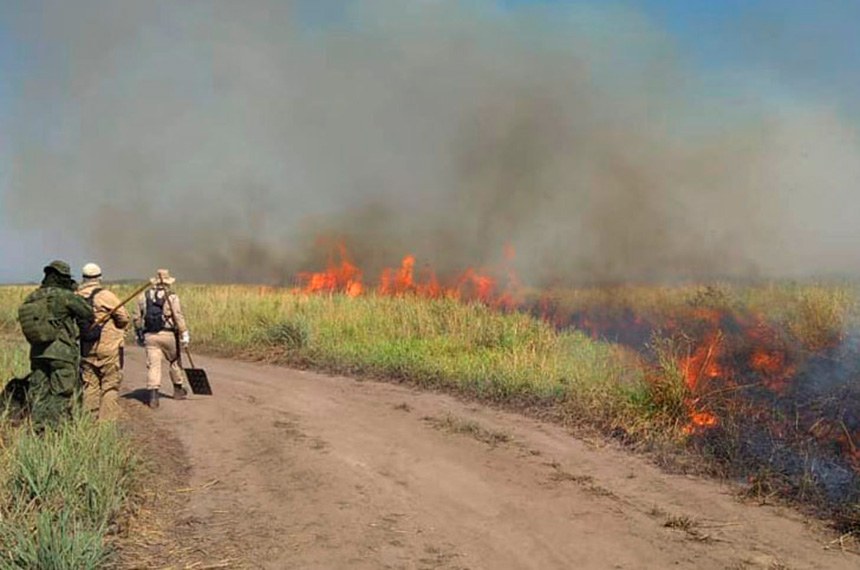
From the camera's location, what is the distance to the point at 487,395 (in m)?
9.91

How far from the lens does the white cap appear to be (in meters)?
8.23

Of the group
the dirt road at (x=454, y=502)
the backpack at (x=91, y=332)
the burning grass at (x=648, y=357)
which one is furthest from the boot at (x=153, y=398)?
the burning grass at (x=648, y=357)

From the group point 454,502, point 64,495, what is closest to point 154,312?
point 64,495

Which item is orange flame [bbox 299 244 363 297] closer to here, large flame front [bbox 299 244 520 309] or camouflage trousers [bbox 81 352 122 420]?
large flame front [bbox 299 244 520 309]

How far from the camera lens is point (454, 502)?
5.64 meters

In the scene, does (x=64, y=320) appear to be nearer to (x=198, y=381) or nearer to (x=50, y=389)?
(x=50, y=389)

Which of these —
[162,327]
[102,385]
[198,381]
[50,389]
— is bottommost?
[198,381]

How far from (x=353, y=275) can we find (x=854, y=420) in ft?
69.2

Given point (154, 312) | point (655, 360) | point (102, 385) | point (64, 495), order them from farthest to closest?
point (655, 360), point (154, 312), point (102, 385), point (64, 495)

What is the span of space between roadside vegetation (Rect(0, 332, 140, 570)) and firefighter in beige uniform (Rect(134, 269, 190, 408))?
3725mm

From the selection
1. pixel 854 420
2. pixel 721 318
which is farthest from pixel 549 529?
pixel 721 318

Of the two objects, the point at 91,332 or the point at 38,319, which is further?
the point at 91,332

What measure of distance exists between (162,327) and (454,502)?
6.18m

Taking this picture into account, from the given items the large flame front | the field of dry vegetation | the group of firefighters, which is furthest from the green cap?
the large flame front
